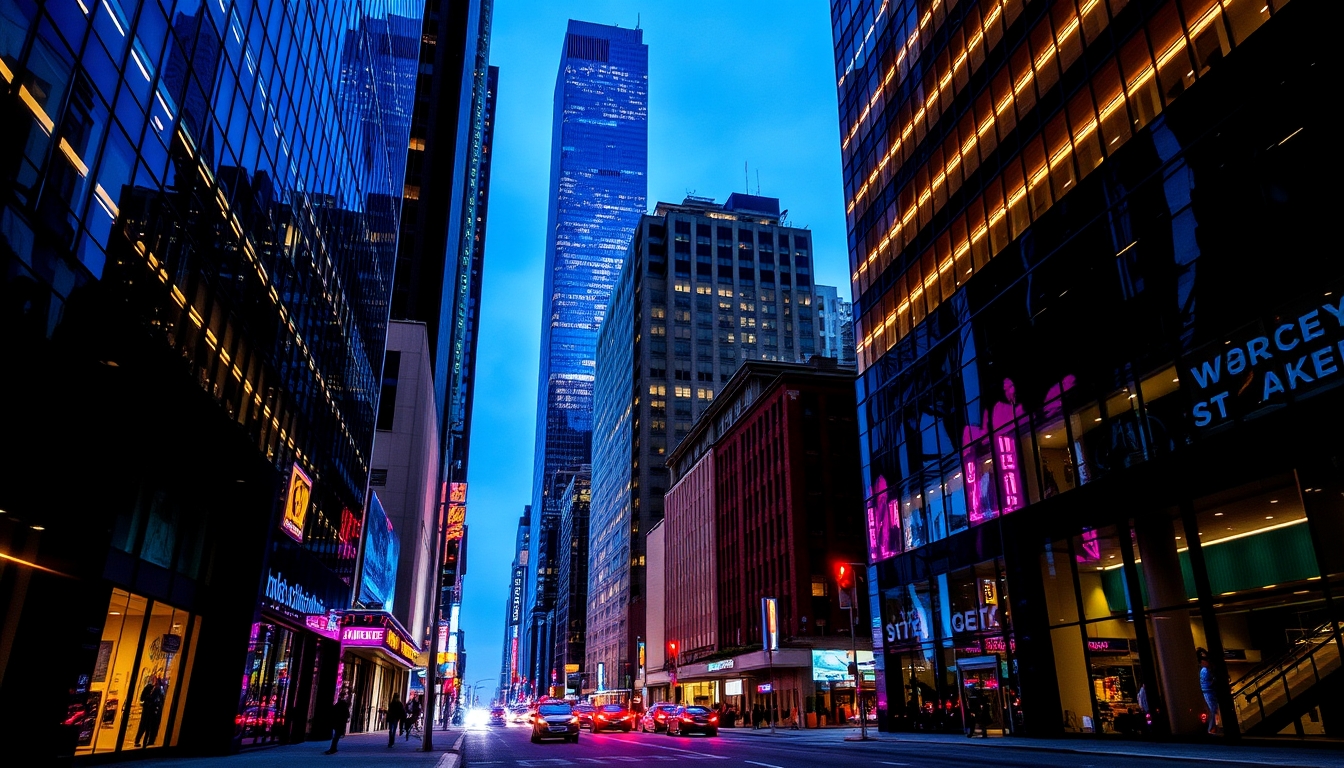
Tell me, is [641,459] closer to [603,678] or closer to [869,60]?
[603,678]

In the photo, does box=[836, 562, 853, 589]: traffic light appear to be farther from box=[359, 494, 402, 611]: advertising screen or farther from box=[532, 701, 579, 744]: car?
box=[359, 494, 402, 611]: advertising screen

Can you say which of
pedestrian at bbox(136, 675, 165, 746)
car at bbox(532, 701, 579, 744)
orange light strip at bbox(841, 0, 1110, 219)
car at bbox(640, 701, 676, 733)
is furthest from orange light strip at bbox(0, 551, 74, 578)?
car at bbox(640, 701, 676, 733)

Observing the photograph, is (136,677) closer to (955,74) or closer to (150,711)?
(150,711)

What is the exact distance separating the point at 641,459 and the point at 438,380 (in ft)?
138

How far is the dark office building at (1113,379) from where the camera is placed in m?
21.9

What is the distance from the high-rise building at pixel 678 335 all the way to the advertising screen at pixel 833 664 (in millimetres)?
67275

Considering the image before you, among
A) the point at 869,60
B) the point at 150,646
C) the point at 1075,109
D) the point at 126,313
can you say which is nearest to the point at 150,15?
the point at 126,313

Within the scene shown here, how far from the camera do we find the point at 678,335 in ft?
447

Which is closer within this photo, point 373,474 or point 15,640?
point 15,640

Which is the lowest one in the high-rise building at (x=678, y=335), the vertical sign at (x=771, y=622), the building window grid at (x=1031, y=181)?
the vertical sign at (x=771, y=622)

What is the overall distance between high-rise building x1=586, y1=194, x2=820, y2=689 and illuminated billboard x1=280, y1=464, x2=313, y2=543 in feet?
337

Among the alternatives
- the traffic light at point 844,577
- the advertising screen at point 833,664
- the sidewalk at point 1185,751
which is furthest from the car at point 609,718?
the sidewalk at point 1185,751

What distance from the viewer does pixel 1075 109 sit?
31406 millimetres

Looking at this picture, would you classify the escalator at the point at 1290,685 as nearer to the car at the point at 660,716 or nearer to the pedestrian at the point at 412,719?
the car at the point at 660,716
